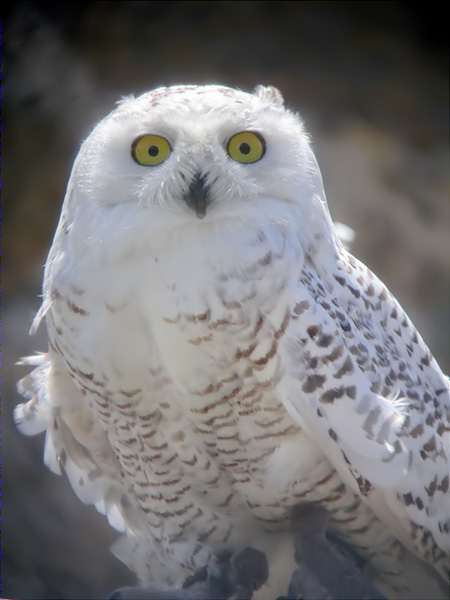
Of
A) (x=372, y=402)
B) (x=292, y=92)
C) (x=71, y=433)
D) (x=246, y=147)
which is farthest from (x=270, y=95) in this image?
(x=292, y=92)

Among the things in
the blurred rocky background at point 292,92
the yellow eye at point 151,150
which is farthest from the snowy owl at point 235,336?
the blurred rocky background at point 292,92

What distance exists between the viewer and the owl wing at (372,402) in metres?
2.09

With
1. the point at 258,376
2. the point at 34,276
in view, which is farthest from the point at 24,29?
the point at 258,376

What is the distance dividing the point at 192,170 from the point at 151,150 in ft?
0.41

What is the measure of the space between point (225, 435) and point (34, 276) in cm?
239

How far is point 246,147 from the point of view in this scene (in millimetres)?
2137

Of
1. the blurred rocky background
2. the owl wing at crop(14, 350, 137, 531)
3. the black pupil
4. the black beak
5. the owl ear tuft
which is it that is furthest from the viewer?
the blurred rocky background

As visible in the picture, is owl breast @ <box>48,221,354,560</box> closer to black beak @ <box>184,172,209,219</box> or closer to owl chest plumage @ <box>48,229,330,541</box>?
owl chest plumage @ <box>48,229,330,541</box>

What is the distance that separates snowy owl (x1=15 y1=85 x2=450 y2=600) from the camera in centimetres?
208

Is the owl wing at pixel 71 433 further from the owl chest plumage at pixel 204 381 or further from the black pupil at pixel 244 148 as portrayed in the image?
the black pupil at pixel 244 148

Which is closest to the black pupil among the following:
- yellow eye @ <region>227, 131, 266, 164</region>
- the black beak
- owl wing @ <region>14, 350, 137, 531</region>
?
yellow eye @ <region>227, 131, 266, 164</region>

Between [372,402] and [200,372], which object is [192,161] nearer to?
[200,372]

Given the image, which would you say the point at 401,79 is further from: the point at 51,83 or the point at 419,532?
the point at 419,532

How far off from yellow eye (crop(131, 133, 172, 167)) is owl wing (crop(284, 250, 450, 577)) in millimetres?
361
